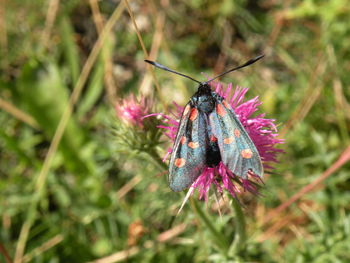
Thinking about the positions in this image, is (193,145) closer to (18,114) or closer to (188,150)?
(188,150)

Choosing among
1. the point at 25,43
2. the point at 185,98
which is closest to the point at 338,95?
the point at 185,98

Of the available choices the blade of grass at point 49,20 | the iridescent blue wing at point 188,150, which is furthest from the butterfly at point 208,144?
the blade of grass at point 49,20

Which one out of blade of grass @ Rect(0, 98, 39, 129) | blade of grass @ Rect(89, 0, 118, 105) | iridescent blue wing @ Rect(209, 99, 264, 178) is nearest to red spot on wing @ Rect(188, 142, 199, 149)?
iridescent blue wing @ Rect(209, 99, 264, 178)

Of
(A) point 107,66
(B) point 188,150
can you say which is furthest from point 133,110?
(A) point 107,66

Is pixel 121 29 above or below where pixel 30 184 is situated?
above

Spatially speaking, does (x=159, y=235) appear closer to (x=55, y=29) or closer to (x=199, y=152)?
(x=199, y=152)

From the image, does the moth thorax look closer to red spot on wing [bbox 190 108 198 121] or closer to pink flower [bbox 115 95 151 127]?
red spot on wing [bbox 190 108 198 121]
